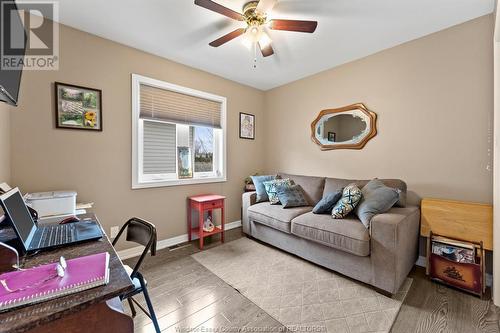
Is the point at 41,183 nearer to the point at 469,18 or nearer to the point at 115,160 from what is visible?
the point at 115,160

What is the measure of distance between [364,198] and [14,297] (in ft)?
8.33

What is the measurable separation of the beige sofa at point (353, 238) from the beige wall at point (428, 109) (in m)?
0.34

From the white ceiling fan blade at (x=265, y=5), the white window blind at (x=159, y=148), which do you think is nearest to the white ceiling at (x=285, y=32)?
the white ceiling fan blade at (x=265, y=5)

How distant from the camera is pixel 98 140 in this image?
2377 mm

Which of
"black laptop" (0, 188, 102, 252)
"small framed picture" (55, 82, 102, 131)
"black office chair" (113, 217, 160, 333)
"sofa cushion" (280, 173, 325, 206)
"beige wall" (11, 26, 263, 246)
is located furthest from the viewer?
"sofa cushion" (280, 173, 325, 206)

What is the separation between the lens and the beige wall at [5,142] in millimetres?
1709

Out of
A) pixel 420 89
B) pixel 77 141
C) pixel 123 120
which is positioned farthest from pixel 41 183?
pixel 420 89

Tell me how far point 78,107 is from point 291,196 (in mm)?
2711

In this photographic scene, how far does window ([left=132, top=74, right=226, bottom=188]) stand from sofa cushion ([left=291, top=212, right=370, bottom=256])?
165cm

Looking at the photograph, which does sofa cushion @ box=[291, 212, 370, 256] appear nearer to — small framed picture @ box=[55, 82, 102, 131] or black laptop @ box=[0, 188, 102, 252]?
black laptop @ box=[0, 188, 102, 252]

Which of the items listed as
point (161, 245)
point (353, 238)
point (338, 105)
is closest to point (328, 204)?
point (353, 238)

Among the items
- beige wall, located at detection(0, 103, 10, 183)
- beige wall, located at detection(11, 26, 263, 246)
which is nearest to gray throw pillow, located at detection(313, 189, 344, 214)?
beige wall, located at detection(11, 26, 263, 246)

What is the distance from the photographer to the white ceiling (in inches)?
74.5

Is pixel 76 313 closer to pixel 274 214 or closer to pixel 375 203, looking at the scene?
pixel 274 214
